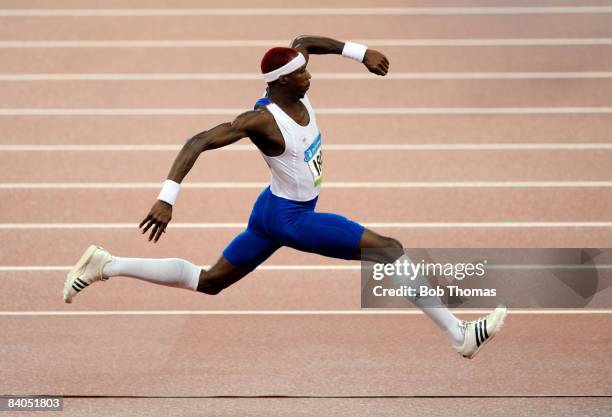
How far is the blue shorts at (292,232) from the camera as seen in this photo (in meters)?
5.33

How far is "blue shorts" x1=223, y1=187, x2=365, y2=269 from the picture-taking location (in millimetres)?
5328

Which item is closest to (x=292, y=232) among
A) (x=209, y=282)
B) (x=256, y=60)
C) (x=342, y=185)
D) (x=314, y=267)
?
(x=209, y=282)

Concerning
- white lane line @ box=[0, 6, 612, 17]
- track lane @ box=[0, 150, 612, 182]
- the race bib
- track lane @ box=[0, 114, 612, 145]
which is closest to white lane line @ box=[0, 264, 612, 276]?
track lane @ box=[0, 150, 612, 182]

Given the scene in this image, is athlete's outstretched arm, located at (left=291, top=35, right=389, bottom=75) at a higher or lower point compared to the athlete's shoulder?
higher

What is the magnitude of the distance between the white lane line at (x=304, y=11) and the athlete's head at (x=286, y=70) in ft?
19.7

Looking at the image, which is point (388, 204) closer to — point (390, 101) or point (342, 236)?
point (390, 101)

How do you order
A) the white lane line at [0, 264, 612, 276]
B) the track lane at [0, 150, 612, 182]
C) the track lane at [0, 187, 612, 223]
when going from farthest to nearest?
the track lane at [0, 150, 612, 182] < the track lane at [0, 187, 612, 223] < the white lane line at [0, 264, 612, 276]

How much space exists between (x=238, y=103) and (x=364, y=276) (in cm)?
302

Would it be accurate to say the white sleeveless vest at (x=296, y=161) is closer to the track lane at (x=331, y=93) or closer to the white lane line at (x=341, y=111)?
the white lane line at (x=341, y=111)

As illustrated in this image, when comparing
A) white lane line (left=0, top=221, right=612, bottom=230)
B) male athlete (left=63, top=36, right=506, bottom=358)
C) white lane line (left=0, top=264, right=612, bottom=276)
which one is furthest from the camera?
white lane line (left=0, top=221, right=612, bottom=230)

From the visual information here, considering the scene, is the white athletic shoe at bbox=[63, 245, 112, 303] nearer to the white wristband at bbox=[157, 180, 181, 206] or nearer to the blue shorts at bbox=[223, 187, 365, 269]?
the blue shorts at bbox=[223, 187, 365, 269]

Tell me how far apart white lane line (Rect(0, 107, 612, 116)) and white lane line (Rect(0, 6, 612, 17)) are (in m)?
1.55

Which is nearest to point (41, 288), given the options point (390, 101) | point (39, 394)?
point (39, 394)

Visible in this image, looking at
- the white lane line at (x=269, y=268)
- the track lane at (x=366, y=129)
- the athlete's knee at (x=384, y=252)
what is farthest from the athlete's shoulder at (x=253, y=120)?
the track lane at (x=366, y=129)
